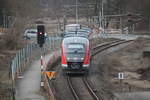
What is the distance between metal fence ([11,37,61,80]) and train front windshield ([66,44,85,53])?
371cm

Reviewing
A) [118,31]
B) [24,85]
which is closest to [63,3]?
[118,31]

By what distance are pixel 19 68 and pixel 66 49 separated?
3729 millimetres

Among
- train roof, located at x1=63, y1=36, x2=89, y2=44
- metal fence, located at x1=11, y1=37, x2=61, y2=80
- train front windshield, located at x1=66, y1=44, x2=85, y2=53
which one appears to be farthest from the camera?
train roof, located at x1=63, y1=36, x2=89, y2=44

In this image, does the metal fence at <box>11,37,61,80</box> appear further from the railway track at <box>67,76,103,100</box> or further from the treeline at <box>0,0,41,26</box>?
the treeline at <box>0,0,41,26</box>

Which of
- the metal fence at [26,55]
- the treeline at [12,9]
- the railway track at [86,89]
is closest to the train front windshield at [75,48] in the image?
the railway track at [86,89]

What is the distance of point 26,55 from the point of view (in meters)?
38.7

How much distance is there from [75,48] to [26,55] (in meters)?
6.86

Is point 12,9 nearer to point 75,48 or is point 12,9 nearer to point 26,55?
point 26,55

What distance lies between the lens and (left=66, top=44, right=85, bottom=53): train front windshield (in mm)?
33000

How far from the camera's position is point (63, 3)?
341ft

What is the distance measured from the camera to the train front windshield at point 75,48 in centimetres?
3300

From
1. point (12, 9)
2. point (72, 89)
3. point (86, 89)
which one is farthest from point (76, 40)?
point (12, 9)

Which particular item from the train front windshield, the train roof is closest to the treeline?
the train roof

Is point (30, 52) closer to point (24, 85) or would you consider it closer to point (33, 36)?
point (24, 85)
